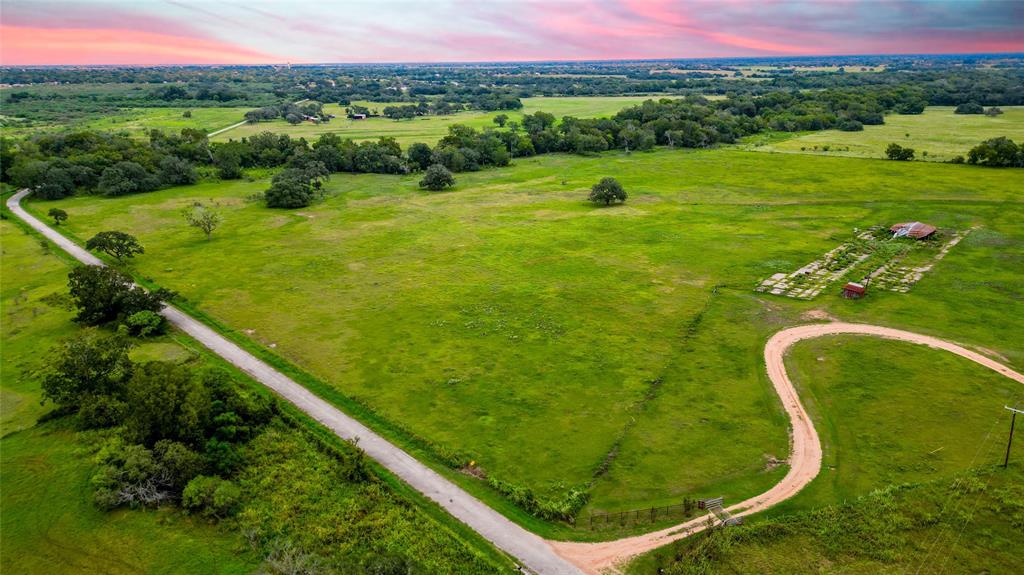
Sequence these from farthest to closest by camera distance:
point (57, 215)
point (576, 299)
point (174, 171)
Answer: point (174, 171) < point (57, 215) < point (576, 299)

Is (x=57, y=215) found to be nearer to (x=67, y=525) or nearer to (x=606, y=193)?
(x=67, y=525)

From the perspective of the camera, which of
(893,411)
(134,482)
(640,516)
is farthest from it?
(893,411)

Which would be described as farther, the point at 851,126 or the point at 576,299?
the point at 851,126

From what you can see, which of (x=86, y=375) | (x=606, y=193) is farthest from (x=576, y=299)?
(x=606, y=193)

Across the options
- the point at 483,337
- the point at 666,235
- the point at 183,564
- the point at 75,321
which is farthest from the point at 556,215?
the point at 183,564

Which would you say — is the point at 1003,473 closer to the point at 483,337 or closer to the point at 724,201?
the point at 483,337

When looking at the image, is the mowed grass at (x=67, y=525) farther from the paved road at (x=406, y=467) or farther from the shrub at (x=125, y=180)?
the shrub at (x=125, y=180)

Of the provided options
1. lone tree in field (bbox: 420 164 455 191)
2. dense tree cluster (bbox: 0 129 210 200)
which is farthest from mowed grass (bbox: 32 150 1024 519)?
dense tree cluster (bbox: 0 129 210 200)

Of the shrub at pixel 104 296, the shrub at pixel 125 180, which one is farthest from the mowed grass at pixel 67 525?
the shrub at pixel 125 180
